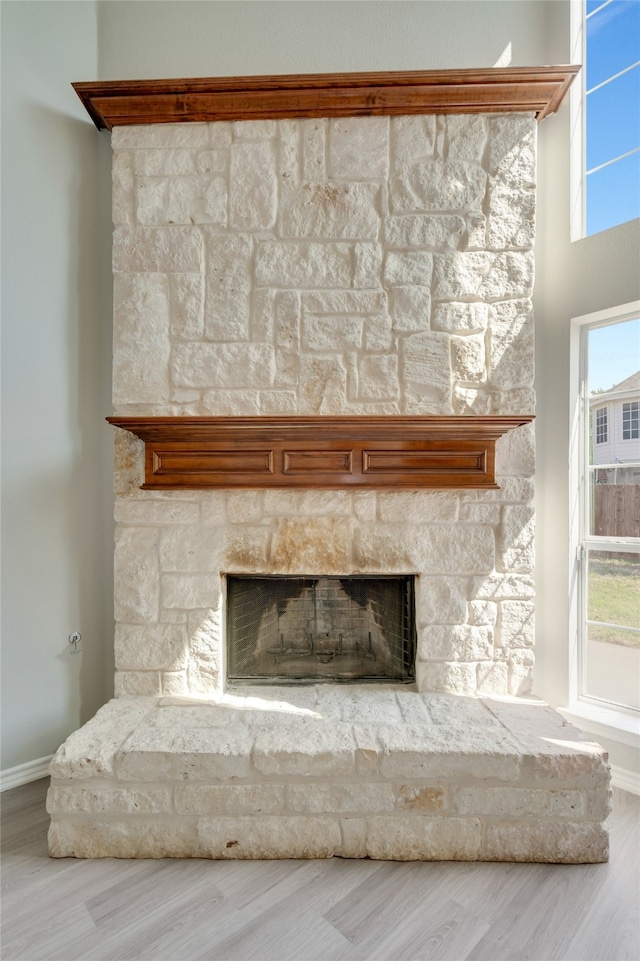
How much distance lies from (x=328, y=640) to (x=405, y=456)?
0.99 metres

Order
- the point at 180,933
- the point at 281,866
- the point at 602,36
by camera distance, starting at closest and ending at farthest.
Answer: the point at 180,933
the point at 281,866
the point at 602,36

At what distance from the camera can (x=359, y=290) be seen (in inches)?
87.4

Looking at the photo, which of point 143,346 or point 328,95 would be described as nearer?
point 328,95

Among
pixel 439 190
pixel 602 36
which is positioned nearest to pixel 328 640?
pixel 439 190

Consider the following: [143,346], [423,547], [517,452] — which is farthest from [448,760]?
[143,346]

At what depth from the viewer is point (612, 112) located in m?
2.30

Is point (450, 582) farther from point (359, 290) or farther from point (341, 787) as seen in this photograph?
point (359, 290)

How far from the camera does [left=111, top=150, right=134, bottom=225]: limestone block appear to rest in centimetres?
222

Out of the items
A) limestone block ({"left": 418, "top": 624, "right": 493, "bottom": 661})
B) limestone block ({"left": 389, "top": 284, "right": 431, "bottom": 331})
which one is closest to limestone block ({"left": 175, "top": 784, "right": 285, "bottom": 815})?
limestone block ({"left": 418, "top": 624, "right": 493, "bottom": 661})

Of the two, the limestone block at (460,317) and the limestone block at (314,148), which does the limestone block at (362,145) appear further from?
the limestone block at (460,317)

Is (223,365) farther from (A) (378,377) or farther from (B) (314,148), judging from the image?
(B) (314,148)

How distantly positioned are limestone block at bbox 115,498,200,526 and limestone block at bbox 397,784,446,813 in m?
1.38

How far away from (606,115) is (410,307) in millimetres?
1342

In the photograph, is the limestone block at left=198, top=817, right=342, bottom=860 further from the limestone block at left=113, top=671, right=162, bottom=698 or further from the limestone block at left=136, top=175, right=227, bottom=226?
the limestone block at left=136, top=175, right=227, bottom=226
